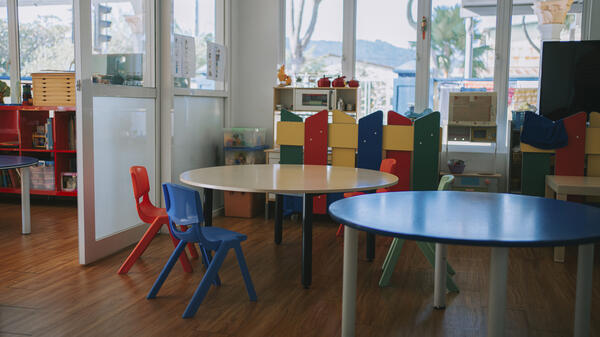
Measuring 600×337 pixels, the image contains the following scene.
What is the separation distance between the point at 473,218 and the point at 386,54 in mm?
Result: 4407

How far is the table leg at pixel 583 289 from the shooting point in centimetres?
242

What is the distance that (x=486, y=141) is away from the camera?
221 inches

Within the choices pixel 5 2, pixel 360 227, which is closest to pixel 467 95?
pixel 360 227

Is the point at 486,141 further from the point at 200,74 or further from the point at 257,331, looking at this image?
the point at 257,331

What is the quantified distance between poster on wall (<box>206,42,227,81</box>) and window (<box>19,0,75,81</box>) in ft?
6.66

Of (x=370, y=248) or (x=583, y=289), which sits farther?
(x=370, y=248)

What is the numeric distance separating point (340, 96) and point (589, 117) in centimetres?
257

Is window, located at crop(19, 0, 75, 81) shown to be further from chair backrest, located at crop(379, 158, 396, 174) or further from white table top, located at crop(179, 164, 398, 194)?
chair backrest, located at crop(379, 158, 396, 174)

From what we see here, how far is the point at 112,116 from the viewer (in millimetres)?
4473

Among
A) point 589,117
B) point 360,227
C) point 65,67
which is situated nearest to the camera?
point 360,227

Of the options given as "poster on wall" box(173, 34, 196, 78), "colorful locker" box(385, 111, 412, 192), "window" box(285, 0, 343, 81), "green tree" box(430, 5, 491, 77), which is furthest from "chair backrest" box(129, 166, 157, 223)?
"green tree" box(430, 5, 491, 77)

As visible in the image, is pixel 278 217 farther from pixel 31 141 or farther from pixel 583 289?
pixel 31 141

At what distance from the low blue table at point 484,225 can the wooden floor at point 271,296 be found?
2.27 ft

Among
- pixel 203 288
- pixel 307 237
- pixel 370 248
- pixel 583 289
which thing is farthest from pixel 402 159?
pixel 583 289
